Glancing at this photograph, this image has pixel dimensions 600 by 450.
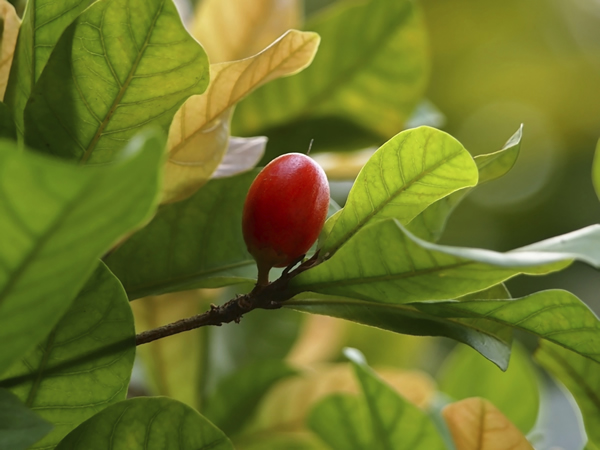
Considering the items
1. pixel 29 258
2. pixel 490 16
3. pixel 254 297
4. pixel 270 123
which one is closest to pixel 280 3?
pixel 270 123

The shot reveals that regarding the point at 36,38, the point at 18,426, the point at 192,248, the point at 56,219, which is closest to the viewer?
the point at 56,219

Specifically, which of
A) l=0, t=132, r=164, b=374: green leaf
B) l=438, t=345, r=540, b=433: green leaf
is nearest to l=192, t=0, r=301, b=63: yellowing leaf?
l=438, t=345, r=540, b=433: green leaf

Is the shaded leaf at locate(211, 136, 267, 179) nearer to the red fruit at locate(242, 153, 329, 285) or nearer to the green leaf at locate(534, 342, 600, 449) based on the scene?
the red fruit at locate(242, 153, 329, 285)

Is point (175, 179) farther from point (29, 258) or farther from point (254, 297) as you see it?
point (29, 258)

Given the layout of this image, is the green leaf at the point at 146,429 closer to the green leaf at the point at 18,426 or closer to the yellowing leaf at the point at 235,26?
the green leaf at the point at 18,426

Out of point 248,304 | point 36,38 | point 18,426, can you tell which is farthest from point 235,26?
point 18,426

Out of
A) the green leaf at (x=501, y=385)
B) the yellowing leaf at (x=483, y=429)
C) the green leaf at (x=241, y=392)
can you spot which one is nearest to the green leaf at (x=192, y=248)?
the yellowing leaf at (x=483, y=429)

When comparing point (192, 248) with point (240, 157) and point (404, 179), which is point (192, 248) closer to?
point (240, 157)
